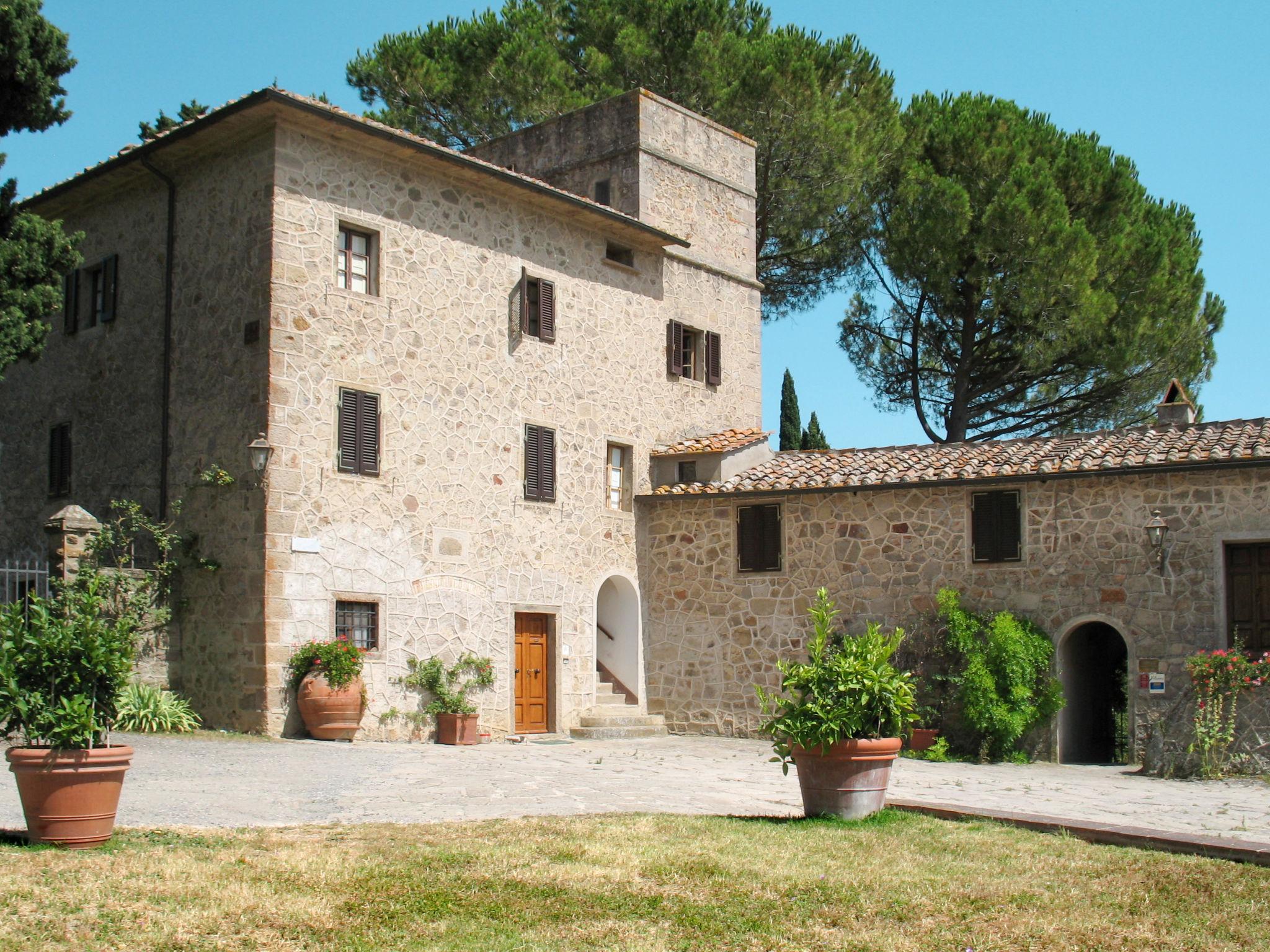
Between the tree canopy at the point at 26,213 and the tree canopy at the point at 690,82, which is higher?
the tree canopy at the point at 690,82

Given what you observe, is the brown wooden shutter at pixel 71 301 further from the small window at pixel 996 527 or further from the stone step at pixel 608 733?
the small window at pixel 996 527

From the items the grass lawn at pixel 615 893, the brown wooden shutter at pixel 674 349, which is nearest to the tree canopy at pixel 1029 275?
the brown wooden shutter at pixel 674 349

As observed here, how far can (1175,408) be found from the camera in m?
20.7

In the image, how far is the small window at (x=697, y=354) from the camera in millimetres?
22312

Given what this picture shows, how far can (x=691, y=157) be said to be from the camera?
2352 cm

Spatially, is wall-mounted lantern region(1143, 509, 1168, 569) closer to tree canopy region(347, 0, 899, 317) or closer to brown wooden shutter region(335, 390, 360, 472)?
brown wooden shutter region(335, 390, 360, 472)

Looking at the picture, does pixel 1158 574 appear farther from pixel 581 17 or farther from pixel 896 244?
pixel 581 17

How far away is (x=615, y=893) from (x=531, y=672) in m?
12.4

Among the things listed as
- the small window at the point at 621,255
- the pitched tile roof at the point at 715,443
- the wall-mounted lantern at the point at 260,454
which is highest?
the small window at the point at 621,255

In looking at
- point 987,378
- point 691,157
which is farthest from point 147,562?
point 987,378

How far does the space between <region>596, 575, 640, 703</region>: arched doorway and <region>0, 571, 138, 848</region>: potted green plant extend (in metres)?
13.2

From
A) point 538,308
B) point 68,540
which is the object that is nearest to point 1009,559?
point 538,308

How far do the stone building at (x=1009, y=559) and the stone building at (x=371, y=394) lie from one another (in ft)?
3.74

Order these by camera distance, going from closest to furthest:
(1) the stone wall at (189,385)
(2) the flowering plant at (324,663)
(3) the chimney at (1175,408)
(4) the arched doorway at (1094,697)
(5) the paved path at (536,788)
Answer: (5) the paved path at (536,788), (2) the flowering plant at (324,663), (1) the stone wall at (189,385), (4) the arched doorway at (1094,697), (3) the chimney at (1175,408)
